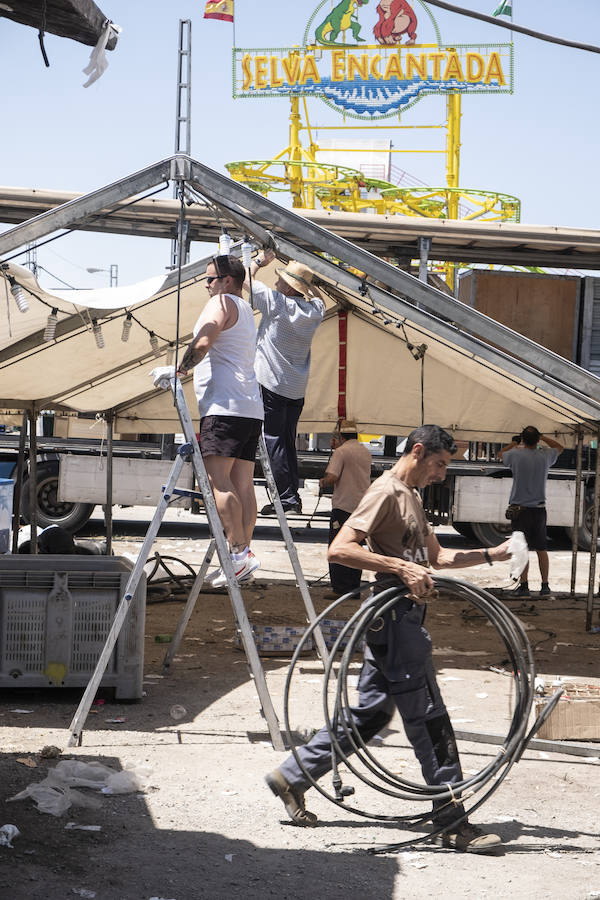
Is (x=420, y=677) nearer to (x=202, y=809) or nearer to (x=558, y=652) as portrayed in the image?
(x=202, y=809)

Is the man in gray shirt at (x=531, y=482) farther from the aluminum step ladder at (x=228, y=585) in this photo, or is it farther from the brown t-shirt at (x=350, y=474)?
the aluminum step ladder at (x=228, y=585)

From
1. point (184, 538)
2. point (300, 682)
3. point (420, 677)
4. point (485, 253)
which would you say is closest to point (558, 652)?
point (300, 682)

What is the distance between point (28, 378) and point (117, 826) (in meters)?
5.89

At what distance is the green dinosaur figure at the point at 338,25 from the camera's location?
28844 millimetres

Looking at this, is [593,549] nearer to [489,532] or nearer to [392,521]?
[392,521]

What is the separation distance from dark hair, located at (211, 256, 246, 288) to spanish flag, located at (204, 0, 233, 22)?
12463 mm

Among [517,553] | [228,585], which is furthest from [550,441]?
[517,553]

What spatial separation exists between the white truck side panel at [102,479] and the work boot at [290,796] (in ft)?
34.8

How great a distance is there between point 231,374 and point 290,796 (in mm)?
2701

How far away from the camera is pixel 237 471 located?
6520 mm

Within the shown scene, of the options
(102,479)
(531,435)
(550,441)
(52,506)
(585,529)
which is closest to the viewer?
(531,435)

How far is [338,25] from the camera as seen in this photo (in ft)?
95.4

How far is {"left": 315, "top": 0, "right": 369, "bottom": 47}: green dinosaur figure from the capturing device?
1136 inches

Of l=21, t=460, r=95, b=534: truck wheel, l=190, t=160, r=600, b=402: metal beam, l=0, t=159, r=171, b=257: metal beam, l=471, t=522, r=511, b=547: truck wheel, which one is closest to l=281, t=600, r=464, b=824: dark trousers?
l=190, t=160, r=600, b=402: metal beam
